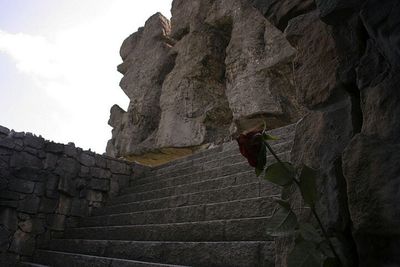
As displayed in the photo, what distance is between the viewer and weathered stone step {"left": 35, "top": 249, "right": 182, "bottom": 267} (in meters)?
2.61

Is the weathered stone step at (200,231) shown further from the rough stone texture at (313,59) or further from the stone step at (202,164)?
the stone step at (202,164)

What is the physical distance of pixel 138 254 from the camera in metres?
2.84

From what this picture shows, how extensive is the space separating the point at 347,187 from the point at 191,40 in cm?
1254

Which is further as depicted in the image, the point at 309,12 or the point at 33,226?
the point at 33,226

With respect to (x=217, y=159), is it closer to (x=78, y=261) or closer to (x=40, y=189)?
(x=78, y=261)

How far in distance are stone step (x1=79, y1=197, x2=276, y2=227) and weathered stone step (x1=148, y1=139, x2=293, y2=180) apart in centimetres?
134

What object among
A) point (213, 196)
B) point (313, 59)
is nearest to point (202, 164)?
point (213, 196)

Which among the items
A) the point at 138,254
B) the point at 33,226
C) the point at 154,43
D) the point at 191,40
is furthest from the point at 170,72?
the point at 138,254

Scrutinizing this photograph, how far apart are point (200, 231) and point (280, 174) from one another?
1794mm

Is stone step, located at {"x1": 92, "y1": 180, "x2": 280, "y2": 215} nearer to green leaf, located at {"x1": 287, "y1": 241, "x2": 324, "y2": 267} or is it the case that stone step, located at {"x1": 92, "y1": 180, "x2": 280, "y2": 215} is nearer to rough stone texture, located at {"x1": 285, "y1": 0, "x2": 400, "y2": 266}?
rough stone texture, located at {"x1": 285, "y1": 0, "x2": 400, "y2": 266}

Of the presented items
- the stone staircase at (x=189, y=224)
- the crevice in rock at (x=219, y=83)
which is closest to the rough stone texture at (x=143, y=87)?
the crevice in rock at (x=219, y=83)

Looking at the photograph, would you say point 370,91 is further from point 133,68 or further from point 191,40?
point 133,68

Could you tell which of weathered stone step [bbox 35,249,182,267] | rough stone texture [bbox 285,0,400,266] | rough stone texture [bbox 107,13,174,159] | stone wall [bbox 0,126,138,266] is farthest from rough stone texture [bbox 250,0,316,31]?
rough stone texture [bbox 107,13,174,159]

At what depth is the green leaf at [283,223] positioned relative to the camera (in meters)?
0.94
